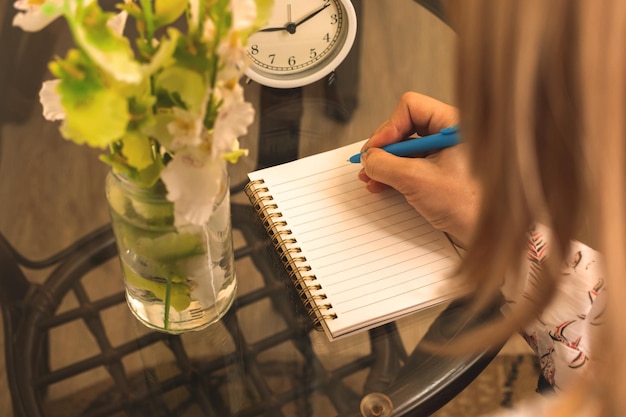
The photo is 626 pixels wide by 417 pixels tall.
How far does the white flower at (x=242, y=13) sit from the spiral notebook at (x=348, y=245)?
0.33m

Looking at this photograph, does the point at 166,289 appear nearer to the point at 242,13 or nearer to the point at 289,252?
the point at 289,252

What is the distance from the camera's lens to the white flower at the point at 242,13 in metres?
0.44

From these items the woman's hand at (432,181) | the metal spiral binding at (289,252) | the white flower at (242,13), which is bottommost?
the metal spiral binding at (289,252)

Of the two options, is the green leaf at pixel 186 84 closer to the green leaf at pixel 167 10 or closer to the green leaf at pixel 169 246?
the green leaf at pixel 167 10

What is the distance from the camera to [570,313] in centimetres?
74

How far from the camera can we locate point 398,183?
2.48 feet

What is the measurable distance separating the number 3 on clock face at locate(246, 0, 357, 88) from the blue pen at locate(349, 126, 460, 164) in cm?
17

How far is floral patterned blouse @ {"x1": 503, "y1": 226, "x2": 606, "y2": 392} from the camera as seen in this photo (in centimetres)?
73

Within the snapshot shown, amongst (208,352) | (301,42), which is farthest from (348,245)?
(301,42)

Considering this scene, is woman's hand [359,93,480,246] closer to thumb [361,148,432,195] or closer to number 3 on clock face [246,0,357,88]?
thumb [361,148,432,195]

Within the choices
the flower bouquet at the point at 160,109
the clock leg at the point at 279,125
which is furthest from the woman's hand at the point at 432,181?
the flower bouquet at the point at 160,109

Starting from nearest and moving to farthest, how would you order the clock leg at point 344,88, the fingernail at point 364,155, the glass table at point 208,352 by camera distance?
the glass table at point 208,352, the fingernail at point 364,155, the clock leg at point 344,88

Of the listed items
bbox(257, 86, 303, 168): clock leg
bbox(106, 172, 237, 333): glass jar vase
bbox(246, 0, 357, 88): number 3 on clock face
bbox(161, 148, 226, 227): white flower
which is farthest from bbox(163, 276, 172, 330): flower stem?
bbox(246, 0, 357, 88): number 3 on clock face

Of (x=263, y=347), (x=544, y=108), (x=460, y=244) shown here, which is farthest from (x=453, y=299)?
(x=544, y=108)
